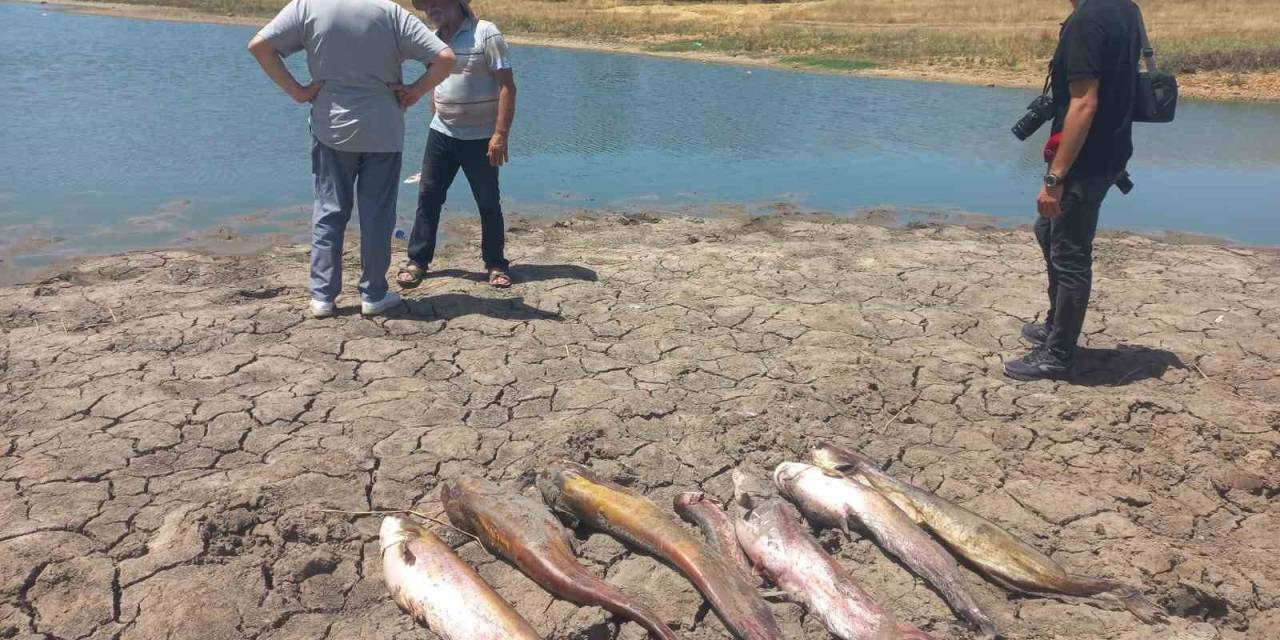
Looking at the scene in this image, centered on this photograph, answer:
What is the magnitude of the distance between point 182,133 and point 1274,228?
12175 millimetres

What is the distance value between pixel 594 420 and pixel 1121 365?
3.25m

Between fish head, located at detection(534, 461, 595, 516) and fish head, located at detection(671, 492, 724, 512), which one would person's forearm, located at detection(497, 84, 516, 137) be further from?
fish head, located at detection(671, 492, 724, 512)

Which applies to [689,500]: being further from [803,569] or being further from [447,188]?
[447,188]

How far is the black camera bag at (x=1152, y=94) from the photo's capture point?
4.91m

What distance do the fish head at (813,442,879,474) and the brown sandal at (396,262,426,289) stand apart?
3371mm

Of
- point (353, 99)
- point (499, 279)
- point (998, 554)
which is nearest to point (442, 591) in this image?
point (998, 554)

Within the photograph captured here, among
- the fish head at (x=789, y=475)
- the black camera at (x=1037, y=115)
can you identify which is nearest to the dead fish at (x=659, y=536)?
the fish head at (x=789, y=475)

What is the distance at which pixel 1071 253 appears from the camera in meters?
5.19

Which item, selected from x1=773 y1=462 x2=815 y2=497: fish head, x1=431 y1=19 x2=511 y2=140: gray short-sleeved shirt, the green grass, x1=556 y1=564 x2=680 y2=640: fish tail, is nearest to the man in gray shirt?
x1=431 y1=19 x2=511 y2=140: gray short-sleeved shirt

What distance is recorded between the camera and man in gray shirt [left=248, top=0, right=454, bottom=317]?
17.9ft

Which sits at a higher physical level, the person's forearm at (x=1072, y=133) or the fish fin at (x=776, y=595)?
the person's forearm at (x=1072, y=133)

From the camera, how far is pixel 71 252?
24.5ft

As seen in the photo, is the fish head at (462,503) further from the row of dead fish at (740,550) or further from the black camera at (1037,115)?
the black camera at (1037,115)

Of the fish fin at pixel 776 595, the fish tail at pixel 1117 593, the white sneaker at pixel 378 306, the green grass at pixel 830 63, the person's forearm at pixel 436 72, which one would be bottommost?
the fish fin at pixel 776 595
